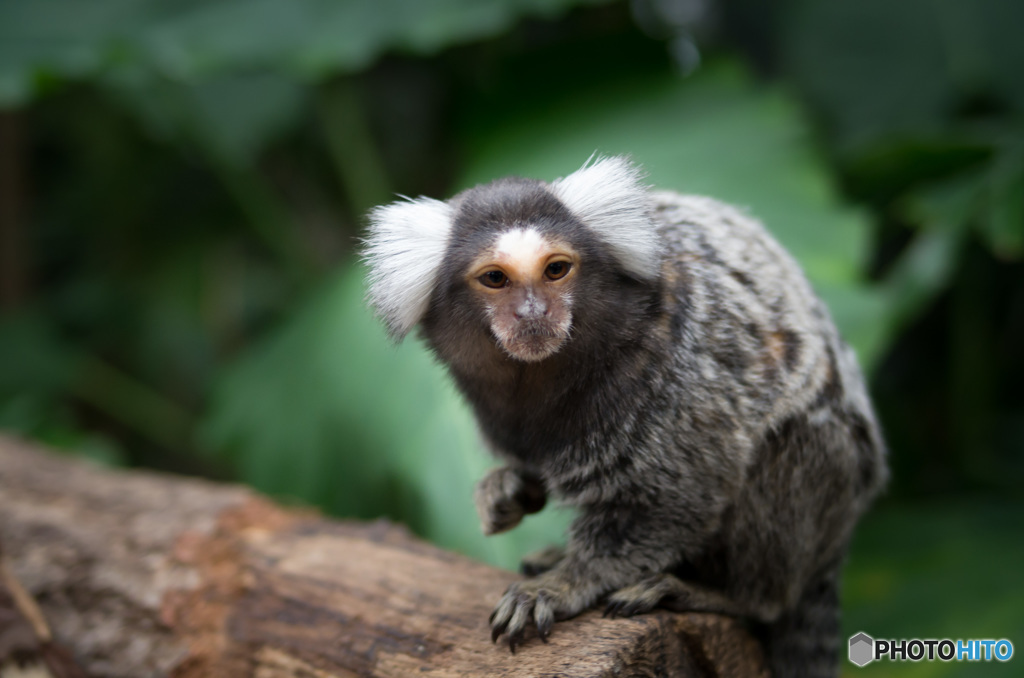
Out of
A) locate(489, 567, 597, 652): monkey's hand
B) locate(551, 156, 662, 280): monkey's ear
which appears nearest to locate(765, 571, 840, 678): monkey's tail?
locate(489, 567, 597, 652): monkey's hand

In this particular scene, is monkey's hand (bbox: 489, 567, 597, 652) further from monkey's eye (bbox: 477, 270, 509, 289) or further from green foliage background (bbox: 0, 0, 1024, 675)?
monkey's eye (bbox: 477, 270, 509, 289)

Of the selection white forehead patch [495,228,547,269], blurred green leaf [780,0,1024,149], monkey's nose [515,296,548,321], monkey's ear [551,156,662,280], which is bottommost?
monkey's nose [515,296,548,321]

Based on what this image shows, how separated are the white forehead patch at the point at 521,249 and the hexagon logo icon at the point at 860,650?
1.37m

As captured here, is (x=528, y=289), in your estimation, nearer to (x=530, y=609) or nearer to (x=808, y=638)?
(x=530, y=609)

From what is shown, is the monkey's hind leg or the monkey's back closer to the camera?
the monkey's hind leg

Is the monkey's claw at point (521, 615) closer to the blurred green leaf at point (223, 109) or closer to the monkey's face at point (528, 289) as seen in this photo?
the monkey's face at point (528, 289)

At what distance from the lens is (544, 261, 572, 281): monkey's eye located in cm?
161

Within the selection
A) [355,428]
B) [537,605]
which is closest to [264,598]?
[537,605]

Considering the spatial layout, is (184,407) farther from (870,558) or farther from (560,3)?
(870,558)

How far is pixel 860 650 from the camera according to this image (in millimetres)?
2182

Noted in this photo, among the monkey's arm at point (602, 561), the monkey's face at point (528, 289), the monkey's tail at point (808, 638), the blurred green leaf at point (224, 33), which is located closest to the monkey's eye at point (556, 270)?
the monkey's face at point (528, 289)

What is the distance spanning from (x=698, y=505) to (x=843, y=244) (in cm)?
134

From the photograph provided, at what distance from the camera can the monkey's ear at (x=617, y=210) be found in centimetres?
167

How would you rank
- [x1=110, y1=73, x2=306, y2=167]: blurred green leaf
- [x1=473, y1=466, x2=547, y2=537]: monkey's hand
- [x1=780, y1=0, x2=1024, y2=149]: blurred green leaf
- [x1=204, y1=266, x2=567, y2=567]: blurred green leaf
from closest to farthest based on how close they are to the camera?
[x1=473, y1=466, x2=547, y2=537]: monkey's hand → [x1=204, y1=266, x2=567, y2=567]: blurred green leaf → [x1=780, y1=0, x2=1024, y2=149]: blurred green leaf → [x1=110, y1=73, x2=306, y2=167]: blurred green leaf
